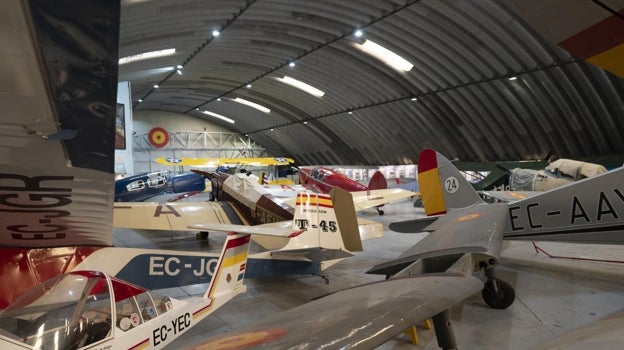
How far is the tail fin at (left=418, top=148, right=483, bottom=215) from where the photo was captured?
5.69 meters

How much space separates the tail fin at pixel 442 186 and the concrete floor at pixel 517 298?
112 cm

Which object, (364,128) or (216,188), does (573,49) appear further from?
(364,128)

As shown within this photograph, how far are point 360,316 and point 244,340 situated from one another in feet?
1.30

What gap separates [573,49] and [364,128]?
16798mm

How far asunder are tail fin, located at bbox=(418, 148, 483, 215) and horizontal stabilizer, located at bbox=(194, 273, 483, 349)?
4328 mm

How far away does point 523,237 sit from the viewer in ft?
14.4

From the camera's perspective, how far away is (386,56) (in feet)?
44.0

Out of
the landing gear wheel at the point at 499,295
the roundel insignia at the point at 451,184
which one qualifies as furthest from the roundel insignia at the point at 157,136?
the landing gear wheel at the point at 499,295

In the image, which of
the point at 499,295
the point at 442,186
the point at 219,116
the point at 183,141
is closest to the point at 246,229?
the point at 499,295

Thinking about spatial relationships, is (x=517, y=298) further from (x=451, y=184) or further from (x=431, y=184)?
(x=431, y=184)

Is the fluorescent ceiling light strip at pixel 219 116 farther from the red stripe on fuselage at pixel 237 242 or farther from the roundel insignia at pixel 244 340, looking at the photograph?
the roundel insignia at pixel 244 340

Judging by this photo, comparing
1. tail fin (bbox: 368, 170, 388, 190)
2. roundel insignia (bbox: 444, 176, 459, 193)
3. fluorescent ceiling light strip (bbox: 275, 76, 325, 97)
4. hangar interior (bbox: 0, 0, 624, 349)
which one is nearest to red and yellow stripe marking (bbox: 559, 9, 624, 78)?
hangar interior (bbox: 0, 0, 624, 349)

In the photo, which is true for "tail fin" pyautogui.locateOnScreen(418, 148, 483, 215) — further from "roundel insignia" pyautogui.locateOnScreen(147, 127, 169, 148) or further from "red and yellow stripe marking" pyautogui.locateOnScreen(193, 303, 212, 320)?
"roundel insignia" pyautogui.locateOnScreen(147, 127, 169, 148)

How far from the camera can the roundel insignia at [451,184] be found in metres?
5.78
